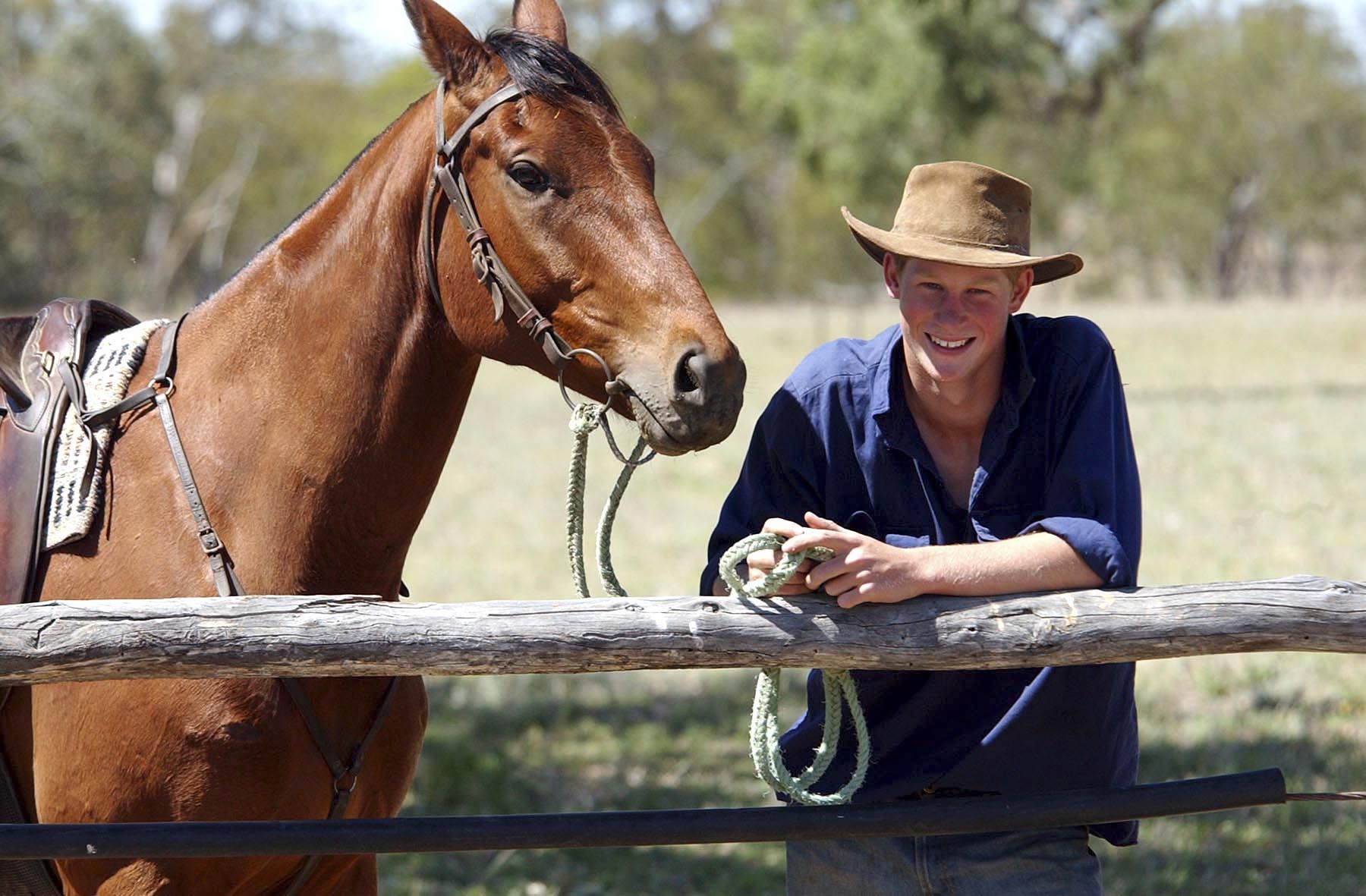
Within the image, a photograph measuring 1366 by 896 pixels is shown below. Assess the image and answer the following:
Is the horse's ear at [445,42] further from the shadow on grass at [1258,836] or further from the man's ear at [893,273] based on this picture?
the shadow on grass at [1258,836]

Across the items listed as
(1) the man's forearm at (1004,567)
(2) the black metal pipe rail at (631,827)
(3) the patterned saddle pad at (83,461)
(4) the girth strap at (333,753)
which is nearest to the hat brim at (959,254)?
(1) the man's forearm at (1004,567)

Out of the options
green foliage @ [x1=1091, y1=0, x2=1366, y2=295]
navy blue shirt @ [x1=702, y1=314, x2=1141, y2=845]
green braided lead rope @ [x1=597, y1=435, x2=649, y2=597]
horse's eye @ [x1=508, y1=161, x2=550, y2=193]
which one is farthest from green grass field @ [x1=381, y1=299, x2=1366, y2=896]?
green foliage @ [x1=1091, y1=0, x2=1366, y2=295]

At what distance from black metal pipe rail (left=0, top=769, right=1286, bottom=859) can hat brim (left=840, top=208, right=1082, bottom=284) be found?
99 cm

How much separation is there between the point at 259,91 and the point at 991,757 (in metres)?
49.4

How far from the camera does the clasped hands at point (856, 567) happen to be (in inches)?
92.7

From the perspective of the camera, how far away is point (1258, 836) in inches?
202

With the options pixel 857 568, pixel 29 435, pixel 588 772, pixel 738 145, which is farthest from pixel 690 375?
pixel 738 145

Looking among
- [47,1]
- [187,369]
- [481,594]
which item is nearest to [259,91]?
[47,1]

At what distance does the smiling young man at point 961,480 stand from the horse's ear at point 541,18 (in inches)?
34.2

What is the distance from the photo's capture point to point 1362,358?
70.8ft

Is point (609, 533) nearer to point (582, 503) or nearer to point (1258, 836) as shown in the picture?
point (582, 503)

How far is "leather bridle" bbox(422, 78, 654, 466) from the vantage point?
2.68 m

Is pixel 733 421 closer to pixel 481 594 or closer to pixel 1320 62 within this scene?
pixel 481 594

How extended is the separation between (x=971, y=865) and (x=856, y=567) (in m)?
0.74
